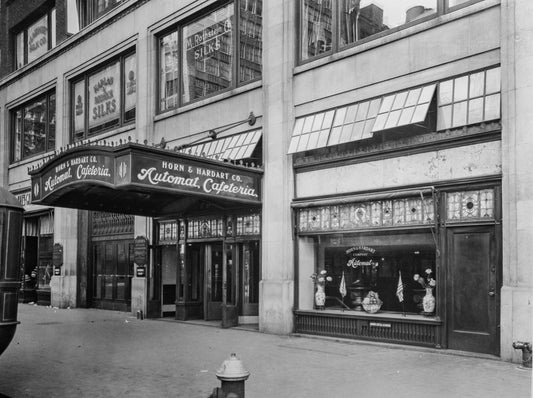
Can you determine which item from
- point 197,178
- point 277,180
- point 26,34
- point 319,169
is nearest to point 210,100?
point 277,180

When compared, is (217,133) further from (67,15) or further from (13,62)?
(13,62)

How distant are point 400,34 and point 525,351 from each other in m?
6.29

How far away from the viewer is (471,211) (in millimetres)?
10531

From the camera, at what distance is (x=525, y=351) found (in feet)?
29.8

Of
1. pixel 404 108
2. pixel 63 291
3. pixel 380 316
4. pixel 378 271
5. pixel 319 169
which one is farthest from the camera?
pixel 63 291

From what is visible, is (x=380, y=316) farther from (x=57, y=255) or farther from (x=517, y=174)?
(x=57, y=255)

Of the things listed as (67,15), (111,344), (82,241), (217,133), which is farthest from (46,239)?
(111,344)

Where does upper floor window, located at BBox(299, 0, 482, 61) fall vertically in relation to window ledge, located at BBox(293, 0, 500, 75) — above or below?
above

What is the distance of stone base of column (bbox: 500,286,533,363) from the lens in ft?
30.3

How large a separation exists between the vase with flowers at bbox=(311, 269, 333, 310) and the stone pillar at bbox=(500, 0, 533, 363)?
4.30 metres

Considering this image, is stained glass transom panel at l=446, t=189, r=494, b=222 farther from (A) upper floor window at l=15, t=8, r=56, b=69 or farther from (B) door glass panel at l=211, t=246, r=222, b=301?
(A) upper floor window at l=15, t=8, r=56, b=69

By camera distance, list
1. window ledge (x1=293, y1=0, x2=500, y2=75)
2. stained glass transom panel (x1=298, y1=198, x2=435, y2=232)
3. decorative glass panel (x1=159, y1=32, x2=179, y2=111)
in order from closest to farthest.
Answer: window ledge (x1=293, y1=0, x2=500, y2=75) → stained glass transom panel (x1=298, y1=198, x2=435, y2=232) → decorative glass panel (x1=159, y1=32, x2=179, y2=111)

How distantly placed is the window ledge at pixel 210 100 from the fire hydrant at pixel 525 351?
849cm

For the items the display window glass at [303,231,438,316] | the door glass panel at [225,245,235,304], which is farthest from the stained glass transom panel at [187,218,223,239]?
the display window glass at [303,231,438,316]
